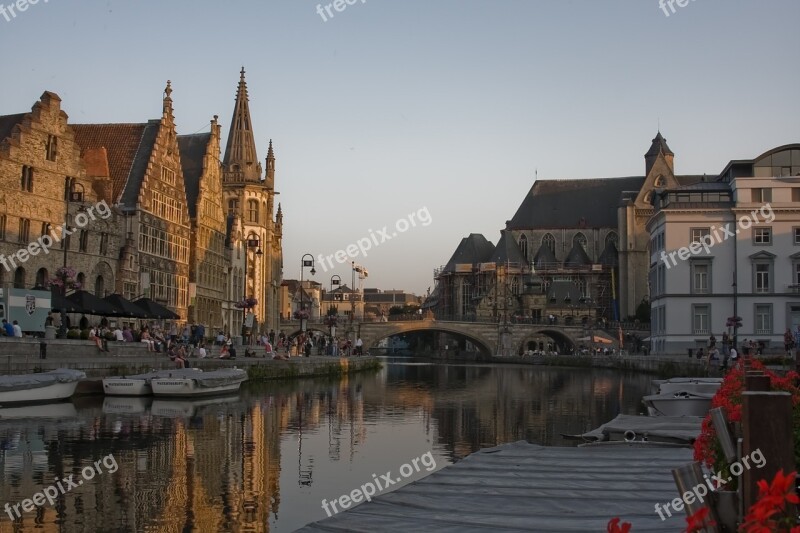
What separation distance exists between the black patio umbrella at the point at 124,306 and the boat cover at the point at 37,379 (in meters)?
10.9

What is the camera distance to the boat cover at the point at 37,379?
27031mm

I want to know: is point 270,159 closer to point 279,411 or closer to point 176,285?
point 176,285

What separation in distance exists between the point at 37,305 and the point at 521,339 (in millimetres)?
80784

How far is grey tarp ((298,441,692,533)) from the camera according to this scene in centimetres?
926

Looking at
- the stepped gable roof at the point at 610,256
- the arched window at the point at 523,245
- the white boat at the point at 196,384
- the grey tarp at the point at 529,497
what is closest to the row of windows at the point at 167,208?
the white boat at the point at 196,384

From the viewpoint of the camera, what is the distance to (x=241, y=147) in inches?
3578

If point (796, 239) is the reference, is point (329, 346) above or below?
below

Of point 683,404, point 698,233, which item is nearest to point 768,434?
point 683,404

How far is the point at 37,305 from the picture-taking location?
3541 cm

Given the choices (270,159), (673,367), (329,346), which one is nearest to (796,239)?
(673,367)

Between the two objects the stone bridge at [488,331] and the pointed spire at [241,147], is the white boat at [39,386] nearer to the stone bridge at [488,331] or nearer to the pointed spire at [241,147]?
the pointed spire at [241,147]

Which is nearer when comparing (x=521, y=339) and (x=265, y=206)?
(x=265, y=206)

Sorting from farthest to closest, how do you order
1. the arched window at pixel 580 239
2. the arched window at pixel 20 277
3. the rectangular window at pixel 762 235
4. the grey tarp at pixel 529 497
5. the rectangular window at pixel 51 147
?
1. the arched window at pixel 580 239
2. the rectangular window at pixel 762 235
3. the rectangular window at pixel 51 147
4. the arched window at pixel 20 277
5. the grey tarp at pixel 529 497

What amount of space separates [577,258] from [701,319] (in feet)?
244
